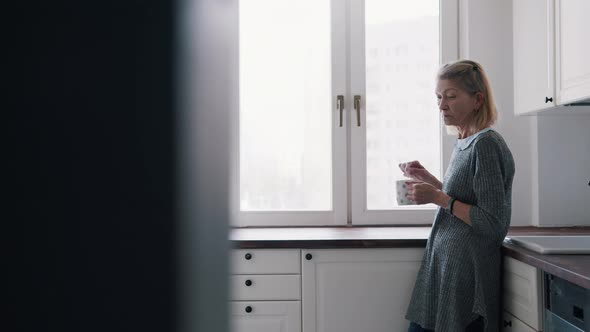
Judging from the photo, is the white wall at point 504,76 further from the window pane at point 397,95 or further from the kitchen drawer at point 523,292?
the kitchen drawer at point 523,292

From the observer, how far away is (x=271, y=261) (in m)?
2.13

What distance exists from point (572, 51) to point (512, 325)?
100 cm

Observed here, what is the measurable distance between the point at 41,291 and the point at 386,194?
8.84ft

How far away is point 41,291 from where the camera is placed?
0.26 ft

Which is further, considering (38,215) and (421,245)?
(421,245)

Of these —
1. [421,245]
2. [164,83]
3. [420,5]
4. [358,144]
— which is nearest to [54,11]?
[164,83]

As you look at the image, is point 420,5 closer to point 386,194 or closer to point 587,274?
point 386,194

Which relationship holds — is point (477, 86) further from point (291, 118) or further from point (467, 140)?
point (291, 118)

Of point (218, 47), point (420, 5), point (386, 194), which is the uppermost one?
point (420, 5)

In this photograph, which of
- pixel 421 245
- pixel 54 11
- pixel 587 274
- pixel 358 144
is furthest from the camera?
pixel 358 144

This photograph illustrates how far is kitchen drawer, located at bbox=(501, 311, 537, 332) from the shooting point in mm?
1750

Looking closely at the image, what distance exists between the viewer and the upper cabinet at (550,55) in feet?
6.32

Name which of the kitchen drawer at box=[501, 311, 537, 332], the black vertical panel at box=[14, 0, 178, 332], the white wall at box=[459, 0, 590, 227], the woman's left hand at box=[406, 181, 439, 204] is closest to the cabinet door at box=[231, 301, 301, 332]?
the woman's left hand at box=[406, 181, 439, 204]

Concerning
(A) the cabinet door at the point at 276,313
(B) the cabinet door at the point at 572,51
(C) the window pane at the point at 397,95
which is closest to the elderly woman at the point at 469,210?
(B) the cabinet door at the point at 572,51
